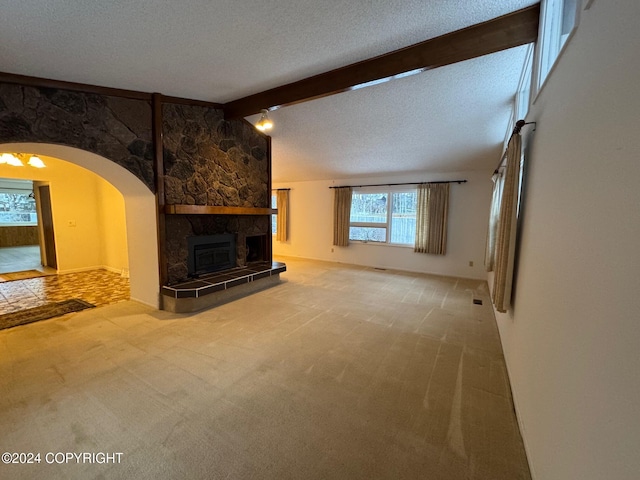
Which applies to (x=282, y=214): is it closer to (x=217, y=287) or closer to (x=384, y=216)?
(x=384, y=216)

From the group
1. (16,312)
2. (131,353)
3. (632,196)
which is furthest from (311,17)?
(16,312)

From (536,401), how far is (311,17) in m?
2.85

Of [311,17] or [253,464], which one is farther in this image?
[311,17]

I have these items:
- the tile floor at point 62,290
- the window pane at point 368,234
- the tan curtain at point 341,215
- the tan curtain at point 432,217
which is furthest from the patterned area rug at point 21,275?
the tan curtain at point 432,217

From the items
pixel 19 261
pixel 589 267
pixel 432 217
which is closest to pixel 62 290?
pixel 19 261

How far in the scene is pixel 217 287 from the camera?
3721 millimetres

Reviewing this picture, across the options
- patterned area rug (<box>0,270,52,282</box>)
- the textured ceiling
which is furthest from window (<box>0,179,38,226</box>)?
the textured ceiling

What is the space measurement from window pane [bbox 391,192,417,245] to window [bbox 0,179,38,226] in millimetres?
11504

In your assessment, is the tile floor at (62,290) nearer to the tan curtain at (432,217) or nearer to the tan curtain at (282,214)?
the tan curtain at (282,214)

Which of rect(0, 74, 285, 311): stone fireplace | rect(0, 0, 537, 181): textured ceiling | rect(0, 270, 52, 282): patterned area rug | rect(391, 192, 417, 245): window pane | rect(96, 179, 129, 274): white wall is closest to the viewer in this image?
rect(0, 0, 537, 181): textured ceiling

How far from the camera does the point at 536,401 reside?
1.42 m

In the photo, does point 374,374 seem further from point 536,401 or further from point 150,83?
point 150,83

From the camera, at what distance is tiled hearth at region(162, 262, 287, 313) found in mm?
3439

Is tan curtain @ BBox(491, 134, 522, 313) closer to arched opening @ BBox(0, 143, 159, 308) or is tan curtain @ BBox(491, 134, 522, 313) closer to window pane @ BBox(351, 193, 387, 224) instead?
arched opening @ BBox(0, 143, 159, 308)
